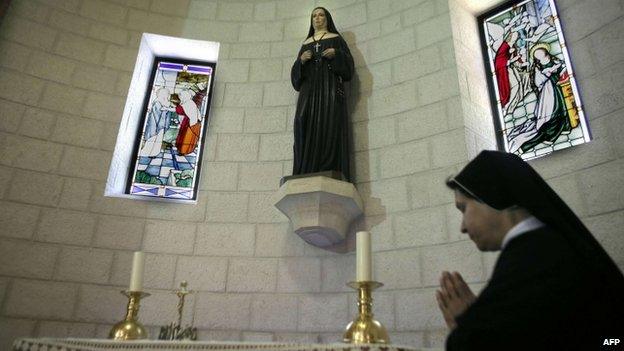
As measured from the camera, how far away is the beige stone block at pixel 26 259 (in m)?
3.50

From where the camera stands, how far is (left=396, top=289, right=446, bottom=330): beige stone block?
123 inches

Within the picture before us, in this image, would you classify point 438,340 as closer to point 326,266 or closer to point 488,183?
point 326,266

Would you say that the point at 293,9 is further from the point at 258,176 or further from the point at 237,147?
the point at 258,176

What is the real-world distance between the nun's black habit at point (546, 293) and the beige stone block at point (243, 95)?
3276 mm

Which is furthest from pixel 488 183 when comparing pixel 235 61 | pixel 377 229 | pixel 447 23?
pixel 235 61

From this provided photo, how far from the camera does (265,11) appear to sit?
493 cm

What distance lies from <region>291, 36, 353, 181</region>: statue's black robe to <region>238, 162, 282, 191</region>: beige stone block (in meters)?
0.42

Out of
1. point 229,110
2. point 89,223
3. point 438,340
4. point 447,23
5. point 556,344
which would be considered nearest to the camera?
point 556,344

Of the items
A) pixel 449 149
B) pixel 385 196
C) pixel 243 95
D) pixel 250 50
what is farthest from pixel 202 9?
pixel 449 149

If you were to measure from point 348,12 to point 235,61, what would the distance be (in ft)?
4.00

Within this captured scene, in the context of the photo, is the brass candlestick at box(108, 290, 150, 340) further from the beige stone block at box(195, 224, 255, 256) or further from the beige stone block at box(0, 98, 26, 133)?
the beige stone block at box(0, 98, 26, 133)

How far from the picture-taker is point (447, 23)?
13.2 ft

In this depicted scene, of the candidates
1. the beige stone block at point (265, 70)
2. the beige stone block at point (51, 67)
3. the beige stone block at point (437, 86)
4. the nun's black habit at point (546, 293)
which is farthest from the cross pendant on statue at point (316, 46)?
the nun's black habit at point (546, 293)

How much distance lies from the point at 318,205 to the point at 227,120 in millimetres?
1493
